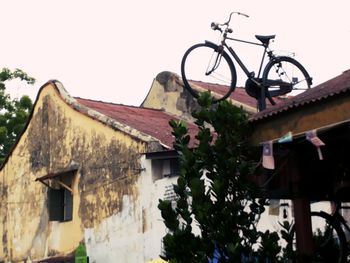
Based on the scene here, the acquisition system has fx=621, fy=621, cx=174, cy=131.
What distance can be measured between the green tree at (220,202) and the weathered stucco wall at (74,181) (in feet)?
25.6

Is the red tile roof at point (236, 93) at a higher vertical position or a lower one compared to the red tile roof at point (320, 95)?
higher

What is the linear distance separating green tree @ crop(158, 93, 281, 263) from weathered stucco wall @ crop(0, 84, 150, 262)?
25.6 feet

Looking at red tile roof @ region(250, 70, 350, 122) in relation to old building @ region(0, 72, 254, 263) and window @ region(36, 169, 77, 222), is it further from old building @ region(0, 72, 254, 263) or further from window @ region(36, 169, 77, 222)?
window @ region(36, 169, 77, 222)

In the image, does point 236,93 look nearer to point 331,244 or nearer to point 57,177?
point 57,177

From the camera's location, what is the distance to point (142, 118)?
1561cm

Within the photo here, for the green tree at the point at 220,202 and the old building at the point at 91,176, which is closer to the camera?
the green tree at the point at 220,202

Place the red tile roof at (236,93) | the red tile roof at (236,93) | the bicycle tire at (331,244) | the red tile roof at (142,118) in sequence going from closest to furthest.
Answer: the bicycle tire at (331,244), the red tile roof at (142,118), the red tile roof at (236,93), the red tile roof at (236,93)

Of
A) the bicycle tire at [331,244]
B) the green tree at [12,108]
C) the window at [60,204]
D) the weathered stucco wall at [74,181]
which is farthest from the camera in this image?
the green tree at [12,108]

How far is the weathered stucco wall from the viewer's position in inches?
528

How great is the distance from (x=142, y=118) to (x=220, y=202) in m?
10.7

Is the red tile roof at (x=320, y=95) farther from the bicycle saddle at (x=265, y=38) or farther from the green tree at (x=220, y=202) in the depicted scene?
the bicycle saddle at (x=265, y=38)

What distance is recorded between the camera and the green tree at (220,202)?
4.94m

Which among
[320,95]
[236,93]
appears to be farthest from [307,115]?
[236,93]

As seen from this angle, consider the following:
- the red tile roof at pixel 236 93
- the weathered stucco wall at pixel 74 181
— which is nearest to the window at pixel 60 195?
the weathered stucco wall at pixel 74 181
